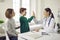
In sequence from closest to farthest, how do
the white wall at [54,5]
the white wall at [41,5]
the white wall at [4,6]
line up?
the white wall at [4,6] → the white wall at [54,5] → the white wall at [41,5]

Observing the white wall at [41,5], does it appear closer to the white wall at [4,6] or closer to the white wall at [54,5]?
the white wall at [54,5]

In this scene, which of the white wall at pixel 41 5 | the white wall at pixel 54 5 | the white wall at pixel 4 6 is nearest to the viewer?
the white wall at pixel 4 6

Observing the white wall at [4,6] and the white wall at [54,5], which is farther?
the white wall at [54,5]

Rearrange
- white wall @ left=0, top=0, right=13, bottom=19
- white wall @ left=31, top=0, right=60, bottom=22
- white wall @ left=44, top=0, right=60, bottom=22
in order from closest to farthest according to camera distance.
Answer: white wall @ left=0, top=0, right=13, bottom=19, white wall @ left=44, top=0, right=60, bottom=22, white wall @ left=31, top=0, right=60, bottom=22

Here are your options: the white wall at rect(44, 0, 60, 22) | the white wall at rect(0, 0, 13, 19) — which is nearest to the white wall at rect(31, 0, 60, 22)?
the white wall at rect(44, 0, 60, 22)

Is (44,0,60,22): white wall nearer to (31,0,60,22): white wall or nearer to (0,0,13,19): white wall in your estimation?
(31,0,60,22): white wall

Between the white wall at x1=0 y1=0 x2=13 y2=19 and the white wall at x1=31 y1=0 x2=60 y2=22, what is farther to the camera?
the white wall at x1=31 y1=0 x2=60 y2=22

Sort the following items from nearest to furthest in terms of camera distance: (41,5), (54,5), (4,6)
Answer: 1. (4,6)
2. (54,5)
3. (41,5)

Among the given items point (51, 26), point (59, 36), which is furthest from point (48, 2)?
point (59, 36)

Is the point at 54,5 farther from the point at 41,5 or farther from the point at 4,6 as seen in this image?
the point at 4,6

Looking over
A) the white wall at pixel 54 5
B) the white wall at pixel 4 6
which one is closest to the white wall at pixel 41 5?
the white wall at pixel 54 5

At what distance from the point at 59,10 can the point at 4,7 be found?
1.93m

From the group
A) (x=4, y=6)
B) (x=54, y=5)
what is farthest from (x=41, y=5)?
(x=4, y=6)

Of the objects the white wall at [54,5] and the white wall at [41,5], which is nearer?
the white wall at [54,5]
